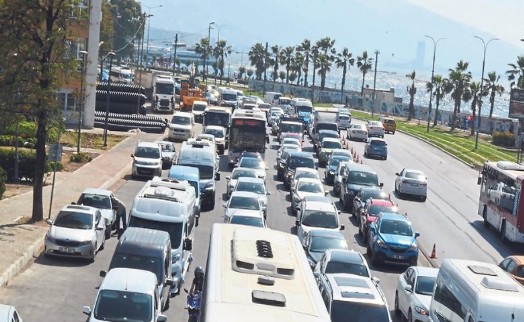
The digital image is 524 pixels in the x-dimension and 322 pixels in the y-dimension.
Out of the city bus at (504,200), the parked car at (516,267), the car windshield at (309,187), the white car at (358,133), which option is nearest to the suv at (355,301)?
the parked car at (516,267)

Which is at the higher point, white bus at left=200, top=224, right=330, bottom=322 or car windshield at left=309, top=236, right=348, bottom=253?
white bus at left=200, top=224, right=330, bottom=322

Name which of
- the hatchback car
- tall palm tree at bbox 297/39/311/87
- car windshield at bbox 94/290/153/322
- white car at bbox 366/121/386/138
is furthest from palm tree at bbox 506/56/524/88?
car windshield at bbox 94/290/153/322

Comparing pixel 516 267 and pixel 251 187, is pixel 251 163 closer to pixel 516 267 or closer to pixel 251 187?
pixel 251 187

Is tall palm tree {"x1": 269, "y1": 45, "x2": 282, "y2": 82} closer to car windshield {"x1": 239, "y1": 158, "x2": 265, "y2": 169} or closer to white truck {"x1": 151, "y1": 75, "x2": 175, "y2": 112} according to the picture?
white truck {"x1": 151, "y1": 75, "x2": 175, "y2": 112}

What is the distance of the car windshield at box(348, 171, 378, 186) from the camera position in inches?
1734

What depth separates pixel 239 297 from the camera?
13625mm

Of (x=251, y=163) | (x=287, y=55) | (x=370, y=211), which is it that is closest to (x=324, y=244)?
(x=370, y=211)

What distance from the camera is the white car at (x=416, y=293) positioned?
891 inches

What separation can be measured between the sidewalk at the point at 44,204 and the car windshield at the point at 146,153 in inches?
55.8

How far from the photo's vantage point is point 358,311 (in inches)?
786

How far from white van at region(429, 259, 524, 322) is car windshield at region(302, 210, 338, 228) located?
11.4 metres

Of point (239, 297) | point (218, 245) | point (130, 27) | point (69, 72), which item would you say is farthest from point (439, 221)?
point (130, 27)

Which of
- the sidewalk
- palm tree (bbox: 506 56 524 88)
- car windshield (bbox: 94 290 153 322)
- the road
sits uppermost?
palm tree (bbox: 506 56 524 88)

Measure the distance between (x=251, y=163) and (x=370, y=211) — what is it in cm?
1209
